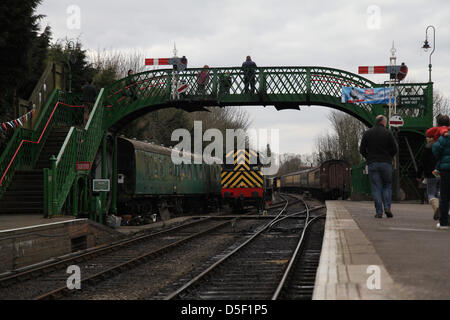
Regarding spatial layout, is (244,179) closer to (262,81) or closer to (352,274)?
(262,81)

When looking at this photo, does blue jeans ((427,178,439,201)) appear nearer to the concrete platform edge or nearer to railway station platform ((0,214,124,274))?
the concrete platform edge

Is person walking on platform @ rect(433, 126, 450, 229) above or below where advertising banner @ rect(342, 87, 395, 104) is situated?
below

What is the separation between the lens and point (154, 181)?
2108 centimetres

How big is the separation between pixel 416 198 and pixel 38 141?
1657cm

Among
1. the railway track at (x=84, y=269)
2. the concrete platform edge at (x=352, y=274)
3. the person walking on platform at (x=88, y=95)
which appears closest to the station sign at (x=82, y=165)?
the railway track at (x=84, y=269)

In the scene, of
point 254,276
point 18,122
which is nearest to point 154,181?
point 18,122

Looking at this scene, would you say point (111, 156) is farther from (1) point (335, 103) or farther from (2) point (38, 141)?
(1) point (335, 103)

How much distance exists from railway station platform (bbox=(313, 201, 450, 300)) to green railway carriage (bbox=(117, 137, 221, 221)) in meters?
11.7

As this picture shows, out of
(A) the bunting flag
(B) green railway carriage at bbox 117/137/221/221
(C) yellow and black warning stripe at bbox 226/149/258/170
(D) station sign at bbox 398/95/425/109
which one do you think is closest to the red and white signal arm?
(D) station sign at bbox 398/95/425/109

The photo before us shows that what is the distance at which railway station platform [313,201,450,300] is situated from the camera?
407 cm

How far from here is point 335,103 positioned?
21.6 meters

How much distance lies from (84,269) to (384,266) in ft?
19.1

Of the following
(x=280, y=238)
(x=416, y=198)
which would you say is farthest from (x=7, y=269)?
(x=416, y=198)

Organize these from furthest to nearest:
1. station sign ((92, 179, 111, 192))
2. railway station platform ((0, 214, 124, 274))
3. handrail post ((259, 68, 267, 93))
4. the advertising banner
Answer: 1. handrail post ((259, 68, 267, 93))
2. the advertising banner
3. station sign ((92, 179, 111, 192))
4. railway station platform ((0, 214, 124, 274))
